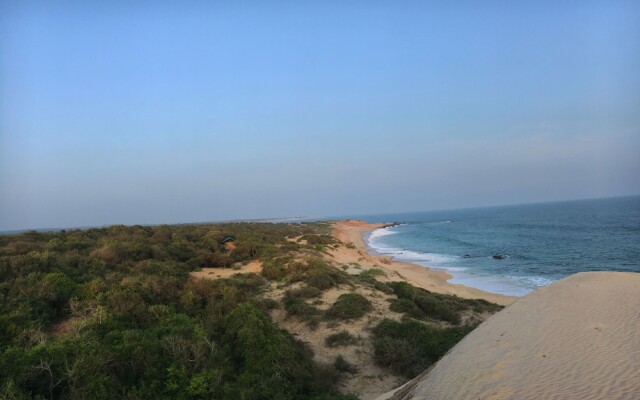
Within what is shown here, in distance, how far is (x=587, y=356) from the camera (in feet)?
19.7

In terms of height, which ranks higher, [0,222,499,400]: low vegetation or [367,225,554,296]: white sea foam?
[0,222,499,400]: low vegetation

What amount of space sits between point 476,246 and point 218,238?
35.8 m

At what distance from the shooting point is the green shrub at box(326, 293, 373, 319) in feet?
39.2

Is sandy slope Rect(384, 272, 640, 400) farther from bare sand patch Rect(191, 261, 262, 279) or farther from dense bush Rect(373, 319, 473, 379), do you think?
bare sand patch Rect(191, 261, 262, 279)

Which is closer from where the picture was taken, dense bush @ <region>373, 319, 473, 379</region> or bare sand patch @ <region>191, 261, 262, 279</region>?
dense bush @ <region>373, 319, 473, 379</region>

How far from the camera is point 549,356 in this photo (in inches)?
243

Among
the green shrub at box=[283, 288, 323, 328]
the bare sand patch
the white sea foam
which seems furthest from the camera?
the white sea foam

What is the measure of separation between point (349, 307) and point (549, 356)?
7.00m

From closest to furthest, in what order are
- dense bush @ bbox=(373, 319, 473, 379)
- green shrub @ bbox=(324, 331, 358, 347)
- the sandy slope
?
1. the sandy slope
2. dense bush @ bbox=(373, 319, 473, 379)
3. green shrub @ bbox=(324, 331, 358, 347)

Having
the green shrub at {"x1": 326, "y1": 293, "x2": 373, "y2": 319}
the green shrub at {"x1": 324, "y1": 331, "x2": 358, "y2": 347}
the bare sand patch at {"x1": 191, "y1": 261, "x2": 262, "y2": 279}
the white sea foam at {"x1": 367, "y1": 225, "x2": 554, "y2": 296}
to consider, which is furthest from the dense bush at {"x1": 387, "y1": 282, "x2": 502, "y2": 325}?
the white sea foam at {"x1": 367, "y1": 225, "x2": 554, "y2": 296}

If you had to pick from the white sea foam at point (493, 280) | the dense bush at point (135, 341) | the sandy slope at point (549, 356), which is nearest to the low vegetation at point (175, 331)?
the dense bush at point (135, 341)

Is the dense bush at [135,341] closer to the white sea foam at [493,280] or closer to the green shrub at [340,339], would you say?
the green shrub at [340,339]

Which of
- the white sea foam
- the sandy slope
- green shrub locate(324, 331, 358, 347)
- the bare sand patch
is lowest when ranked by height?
the white sea foam

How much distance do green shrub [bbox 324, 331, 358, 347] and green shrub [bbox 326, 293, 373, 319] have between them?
4.43ft
